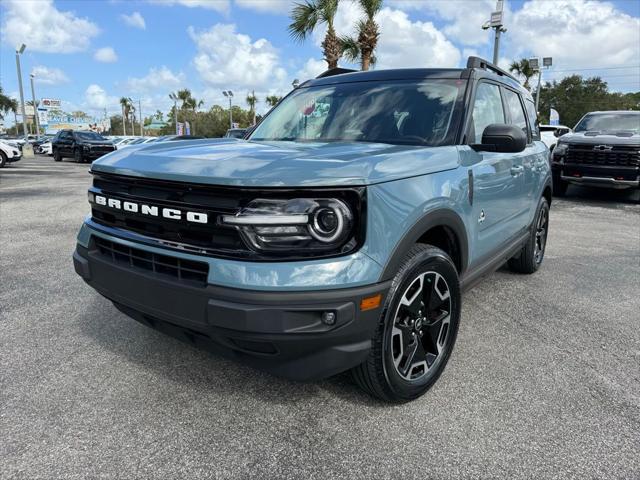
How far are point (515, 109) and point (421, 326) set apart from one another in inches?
102

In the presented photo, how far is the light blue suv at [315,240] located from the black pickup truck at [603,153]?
842 cm

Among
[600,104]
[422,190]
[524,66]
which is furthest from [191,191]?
[600,104]

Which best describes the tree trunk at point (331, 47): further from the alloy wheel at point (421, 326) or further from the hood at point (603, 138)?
the alloy wheel at point (421, 326)

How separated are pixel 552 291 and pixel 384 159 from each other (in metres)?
3.07

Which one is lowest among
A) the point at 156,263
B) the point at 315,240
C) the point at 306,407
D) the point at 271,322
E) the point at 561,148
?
the point at 306,407

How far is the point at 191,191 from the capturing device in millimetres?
2117

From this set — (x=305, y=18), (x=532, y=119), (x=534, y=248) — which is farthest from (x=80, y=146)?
(x=534, y=248)

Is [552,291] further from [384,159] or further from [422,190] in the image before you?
[384,159]

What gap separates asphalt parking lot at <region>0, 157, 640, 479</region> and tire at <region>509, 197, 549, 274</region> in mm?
812

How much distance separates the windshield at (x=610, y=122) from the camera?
35.1ft

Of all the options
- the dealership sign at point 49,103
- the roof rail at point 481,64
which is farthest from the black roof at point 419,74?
the dealership sign at point 49,103

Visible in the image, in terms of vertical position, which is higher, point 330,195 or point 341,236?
point 330,195

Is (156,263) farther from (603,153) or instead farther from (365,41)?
(365,41)

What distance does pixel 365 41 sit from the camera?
18.0 m
